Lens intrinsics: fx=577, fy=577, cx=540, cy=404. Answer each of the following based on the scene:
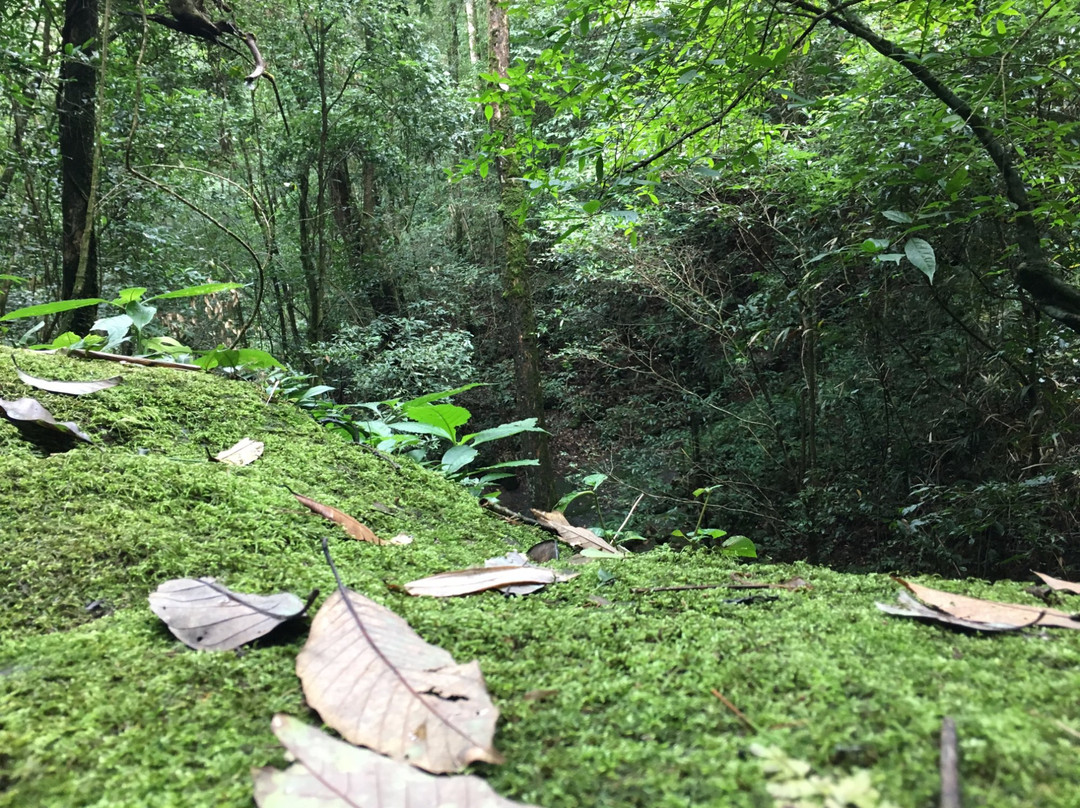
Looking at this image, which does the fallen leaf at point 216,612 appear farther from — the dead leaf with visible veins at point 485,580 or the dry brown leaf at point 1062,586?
the dry brown leaf at point 1062,586

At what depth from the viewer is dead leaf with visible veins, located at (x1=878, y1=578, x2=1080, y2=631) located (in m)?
0.66

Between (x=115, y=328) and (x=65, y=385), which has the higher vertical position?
(x=115, y=328)

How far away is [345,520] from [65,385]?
93 centimetres

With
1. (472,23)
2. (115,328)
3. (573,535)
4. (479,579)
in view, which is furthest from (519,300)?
(472,23)

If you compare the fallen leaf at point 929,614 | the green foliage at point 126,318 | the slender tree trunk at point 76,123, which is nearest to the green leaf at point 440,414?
the green foliage at point 126,318

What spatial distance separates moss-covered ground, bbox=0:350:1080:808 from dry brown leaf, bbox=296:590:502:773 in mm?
24

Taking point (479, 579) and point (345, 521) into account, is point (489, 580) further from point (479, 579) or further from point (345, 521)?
point (345, 521)

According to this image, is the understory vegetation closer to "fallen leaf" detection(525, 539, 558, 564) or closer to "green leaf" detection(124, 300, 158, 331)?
"green leaf" detection(124, 300, 158, 331)

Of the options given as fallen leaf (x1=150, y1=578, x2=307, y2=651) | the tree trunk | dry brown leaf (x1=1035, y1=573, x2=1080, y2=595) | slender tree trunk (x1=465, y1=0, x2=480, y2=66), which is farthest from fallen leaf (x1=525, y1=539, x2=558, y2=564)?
slender tree trunk (x1=465, y1=0, x2=480, y2=66)

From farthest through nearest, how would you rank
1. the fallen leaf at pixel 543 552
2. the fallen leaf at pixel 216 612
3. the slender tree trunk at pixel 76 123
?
the slender tree trunk at pixel 76 123
the fallen leaf at pixel 543 552
the fallen leaf at pixel 216 612

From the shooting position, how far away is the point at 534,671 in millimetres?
611

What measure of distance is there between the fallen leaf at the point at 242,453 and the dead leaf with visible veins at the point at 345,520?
12.4 inches

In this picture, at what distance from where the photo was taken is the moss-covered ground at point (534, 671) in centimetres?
41

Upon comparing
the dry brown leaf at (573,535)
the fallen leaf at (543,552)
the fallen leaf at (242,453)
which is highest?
the fallen leaf at (242,453)
